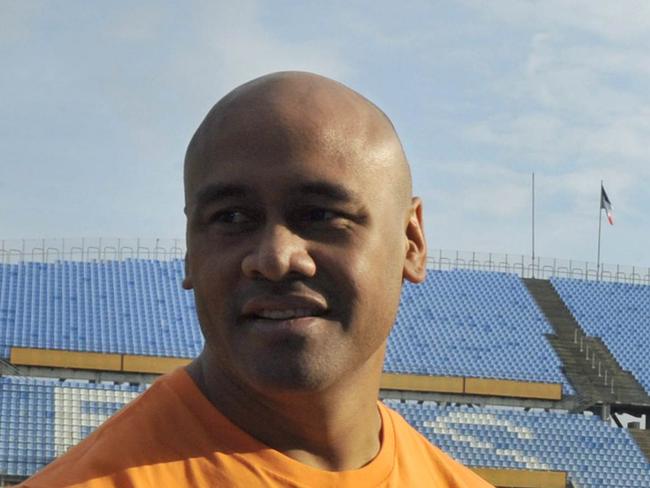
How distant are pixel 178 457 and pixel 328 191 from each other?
1.25ft

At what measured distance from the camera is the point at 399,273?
1380 mm

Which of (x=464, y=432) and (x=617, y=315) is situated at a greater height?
(x=464, y=432)

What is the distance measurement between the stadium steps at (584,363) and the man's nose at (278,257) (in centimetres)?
2701

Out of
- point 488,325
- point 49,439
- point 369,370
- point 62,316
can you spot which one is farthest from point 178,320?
point 369,370

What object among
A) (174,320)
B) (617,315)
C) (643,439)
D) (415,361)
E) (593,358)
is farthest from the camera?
(617,315)

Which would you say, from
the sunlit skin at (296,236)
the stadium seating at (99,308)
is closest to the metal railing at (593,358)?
the stadium seating at (99,308)

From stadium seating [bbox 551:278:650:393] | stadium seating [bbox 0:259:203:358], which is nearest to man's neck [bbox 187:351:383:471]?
stadium seating [bbox 0:259:203:358]

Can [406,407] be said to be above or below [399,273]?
below

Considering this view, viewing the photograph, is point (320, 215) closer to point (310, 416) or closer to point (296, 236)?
point (296, 236)

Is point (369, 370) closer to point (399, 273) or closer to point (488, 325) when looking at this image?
point (399, 273)

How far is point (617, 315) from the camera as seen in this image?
31375 millimetres

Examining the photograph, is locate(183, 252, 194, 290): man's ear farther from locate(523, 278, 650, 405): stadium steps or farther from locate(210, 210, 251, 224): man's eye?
locate(523, 278, 650, 405): stadium steps

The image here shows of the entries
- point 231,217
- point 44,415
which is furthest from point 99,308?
point 231,217

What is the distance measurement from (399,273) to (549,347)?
28379 millimetres
